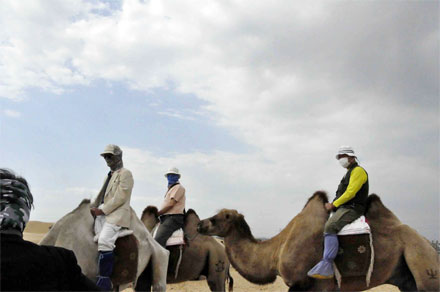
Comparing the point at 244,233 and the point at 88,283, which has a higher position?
the point at 244,233

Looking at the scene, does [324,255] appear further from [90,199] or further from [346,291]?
[90,199]

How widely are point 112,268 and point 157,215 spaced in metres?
3.09

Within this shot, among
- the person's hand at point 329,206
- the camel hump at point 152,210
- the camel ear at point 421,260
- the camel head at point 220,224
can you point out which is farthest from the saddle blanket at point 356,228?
the camel hump at point 152,210

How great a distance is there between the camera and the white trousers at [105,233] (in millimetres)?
6570

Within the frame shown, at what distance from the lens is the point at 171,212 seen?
9.27 metres

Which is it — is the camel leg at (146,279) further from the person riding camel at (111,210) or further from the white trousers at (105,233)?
the white trousers at (105,233)

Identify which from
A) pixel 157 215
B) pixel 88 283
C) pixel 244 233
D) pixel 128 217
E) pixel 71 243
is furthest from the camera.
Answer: pixel 157 215

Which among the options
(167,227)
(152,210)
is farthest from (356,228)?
(152,210)

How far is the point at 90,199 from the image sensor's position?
7.26m

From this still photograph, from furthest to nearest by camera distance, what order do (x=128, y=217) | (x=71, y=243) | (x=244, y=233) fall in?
(x=244, y=233)
(x=128, y=217)
(x=71, y=243)

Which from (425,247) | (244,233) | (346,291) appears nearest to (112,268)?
(244,233)

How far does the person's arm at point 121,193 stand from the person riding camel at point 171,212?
7.18 feet

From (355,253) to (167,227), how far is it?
153 inches

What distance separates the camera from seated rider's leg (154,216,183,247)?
9031 mm
